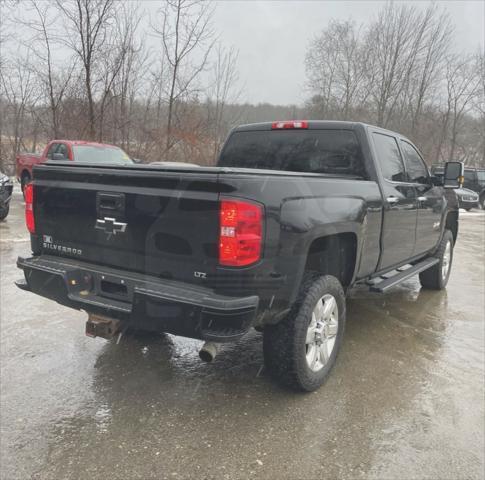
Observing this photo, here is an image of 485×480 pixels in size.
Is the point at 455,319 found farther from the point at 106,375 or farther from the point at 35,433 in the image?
the point at 35,433

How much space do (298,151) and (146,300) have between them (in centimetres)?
227

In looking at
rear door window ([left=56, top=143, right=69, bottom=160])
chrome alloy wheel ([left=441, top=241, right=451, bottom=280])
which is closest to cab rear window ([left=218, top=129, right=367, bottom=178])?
chrome alloy wheel ([left=441, top=241, right=451, bottom=280])

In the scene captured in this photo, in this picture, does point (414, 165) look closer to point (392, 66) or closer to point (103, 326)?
point (103, 326)

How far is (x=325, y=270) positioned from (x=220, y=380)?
1.15 m

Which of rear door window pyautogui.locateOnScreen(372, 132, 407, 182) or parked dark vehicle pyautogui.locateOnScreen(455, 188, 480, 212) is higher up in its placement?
rear door window pyautogui.locateOnScreen(372, 132, 407, 182)

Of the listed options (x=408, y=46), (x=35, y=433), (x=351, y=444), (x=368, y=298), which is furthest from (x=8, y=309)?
(x=408, y=46)

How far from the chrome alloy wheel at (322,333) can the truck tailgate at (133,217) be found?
100cm

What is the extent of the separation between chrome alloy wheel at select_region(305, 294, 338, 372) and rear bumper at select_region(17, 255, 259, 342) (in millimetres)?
747

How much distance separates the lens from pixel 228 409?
291cm

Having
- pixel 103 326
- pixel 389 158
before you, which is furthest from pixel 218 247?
pixel 389 158

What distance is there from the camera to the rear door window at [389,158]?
4062 millimetres

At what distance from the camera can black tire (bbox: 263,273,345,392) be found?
2.85m

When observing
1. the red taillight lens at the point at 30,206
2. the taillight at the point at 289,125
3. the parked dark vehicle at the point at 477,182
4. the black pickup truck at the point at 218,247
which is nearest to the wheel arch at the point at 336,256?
the black pickup truck at the point at 218,247

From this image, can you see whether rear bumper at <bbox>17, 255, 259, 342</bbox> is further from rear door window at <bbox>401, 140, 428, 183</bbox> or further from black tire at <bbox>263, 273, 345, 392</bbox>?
rear door window at <bbox>401, 140, 428, 183</bbox>
